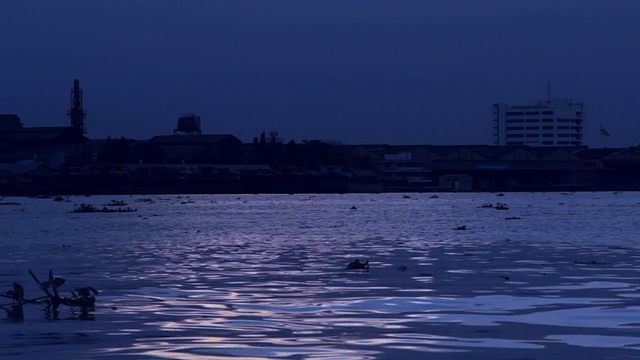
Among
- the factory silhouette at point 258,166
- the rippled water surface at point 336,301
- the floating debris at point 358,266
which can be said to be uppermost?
the factory silhouette at point 258,166

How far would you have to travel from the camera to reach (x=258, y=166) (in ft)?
604

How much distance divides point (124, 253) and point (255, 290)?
12.5 meters

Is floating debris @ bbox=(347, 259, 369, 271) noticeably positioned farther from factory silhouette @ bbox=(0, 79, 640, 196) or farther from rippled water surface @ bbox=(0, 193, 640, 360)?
factory silhouette @ bbox=(0, 79, 640, 196)

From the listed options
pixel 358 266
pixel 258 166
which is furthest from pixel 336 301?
pixel 258 166

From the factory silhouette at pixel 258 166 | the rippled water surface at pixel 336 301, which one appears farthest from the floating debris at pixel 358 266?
the factory silhouette at pixel 258 166

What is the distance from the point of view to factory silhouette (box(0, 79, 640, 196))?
559 feet

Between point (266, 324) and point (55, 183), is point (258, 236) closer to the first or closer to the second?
point (266, 324)

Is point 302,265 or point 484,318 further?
point 302,265

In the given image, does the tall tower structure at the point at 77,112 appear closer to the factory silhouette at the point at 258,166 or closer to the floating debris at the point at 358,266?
the factory silhouette at the point at 258,166

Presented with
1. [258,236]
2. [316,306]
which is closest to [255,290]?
[316,306]

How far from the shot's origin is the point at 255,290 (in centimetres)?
2048

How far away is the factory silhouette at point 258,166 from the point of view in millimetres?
170500

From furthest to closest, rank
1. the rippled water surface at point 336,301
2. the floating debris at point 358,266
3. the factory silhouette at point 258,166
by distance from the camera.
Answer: the factory silhouette at point 258,166
the floating debris at point 358,266
the rippled water surface at point 336,301

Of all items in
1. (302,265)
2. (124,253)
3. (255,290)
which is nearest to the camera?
(255,290)
